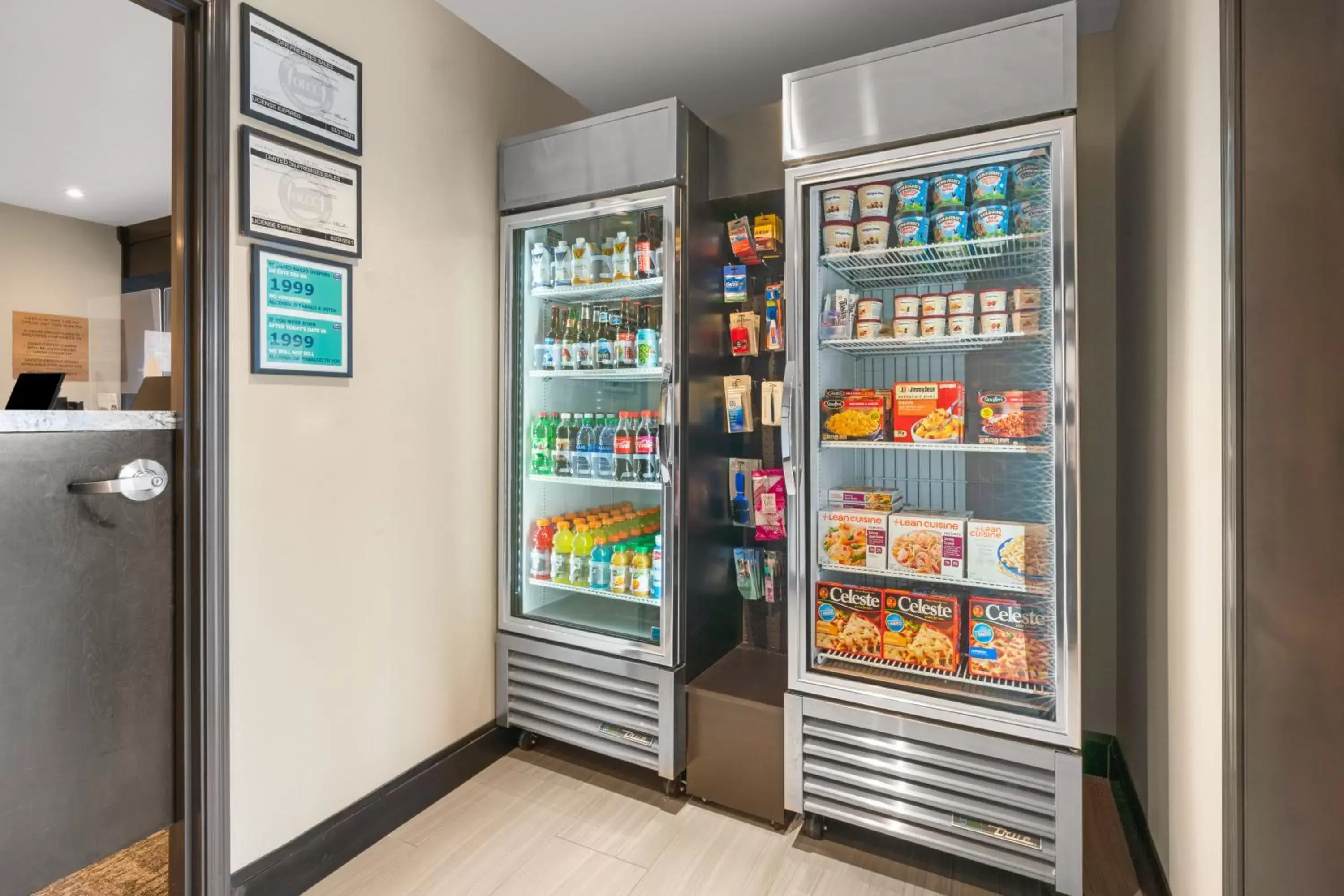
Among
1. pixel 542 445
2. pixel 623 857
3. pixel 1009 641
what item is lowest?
pixel 623 857

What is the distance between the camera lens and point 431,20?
242 cm

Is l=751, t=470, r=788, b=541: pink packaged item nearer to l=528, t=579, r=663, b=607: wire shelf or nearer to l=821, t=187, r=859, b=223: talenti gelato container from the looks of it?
l=528, t=579, r=663, b=607: wire shelf

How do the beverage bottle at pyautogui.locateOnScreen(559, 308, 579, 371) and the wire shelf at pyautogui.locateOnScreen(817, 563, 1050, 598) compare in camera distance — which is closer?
the wire shelf at pyautogui.locateOnScreen(817, 563, 1050, 598)

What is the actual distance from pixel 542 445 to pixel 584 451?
198 mm

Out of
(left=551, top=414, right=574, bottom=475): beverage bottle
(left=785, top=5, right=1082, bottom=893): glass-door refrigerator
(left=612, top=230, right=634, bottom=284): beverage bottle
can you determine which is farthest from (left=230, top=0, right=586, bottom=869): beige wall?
(left=785, top=5, right=1082, bottom=893): glass-door refrigerator

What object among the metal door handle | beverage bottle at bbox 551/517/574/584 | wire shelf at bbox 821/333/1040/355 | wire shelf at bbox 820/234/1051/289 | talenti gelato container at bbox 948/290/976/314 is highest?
wire shelf at bbox 820/234/1051/289

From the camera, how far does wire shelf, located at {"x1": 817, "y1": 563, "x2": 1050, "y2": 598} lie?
1979 mm

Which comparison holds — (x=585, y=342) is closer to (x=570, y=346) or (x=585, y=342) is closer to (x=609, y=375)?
(x=570, y=346)

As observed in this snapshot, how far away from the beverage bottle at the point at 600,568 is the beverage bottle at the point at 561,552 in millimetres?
111

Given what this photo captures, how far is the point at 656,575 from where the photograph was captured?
2.58 m

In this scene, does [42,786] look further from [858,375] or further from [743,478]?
[858,375]

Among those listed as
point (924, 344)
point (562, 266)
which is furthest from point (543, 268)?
point (924, 344)

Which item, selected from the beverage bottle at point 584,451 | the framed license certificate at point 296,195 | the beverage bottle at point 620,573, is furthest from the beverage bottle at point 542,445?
the framed license certificate at point 296,195

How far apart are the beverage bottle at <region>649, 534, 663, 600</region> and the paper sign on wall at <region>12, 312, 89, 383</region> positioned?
69.7 inches
